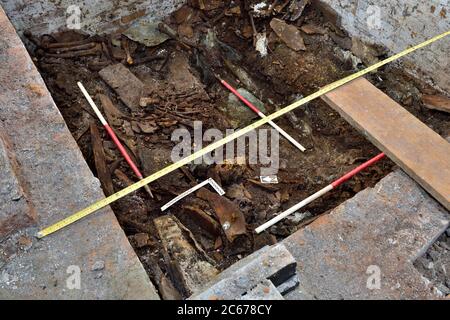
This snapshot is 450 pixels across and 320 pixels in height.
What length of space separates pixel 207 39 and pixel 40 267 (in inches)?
178

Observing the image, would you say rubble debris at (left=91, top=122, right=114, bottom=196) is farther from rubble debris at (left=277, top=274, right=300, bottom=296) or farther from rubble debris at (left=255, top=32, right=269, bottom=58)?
rubble debris at (left=255, top=32, right=269, bottom=58)

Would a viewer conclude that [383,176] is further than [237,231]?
Yes

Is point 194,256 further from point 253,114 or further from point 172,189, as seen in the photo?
point 253,114

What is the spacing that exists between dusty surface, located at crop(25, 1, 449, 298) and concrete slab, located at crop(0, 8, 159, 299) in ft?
1.43

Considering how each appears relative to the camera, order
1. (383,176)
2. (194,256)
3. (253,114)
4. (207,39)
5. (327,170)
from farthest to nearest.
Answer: (207,39) < (253,114) < (327,170) < (383,176) < (194,256)

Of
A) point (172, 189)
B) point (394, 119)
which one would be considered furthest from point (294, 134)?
point (172, 189)

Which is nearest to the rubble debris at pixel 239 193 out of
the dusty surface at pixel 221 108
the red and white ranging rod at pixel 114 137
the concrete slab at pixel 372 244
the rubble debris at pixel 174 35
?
the dusty surface at pixel 221 108

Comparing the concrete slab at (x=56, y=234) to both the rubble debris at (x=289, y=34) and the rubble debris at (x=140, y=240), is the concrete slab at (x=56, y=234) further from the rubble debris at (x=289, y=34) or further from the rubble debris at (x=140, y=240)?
the rubble debris at (x=289, y=34)

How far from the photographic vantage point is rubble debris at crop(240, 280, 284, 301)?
2941 millimetres

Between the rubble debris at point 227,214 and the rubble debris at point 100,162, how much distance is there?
2.99 feet

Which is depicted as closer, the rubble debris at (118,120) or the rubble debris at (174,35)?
the rubble debris at (118,120)

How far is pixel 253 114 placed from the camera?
5.96 metres

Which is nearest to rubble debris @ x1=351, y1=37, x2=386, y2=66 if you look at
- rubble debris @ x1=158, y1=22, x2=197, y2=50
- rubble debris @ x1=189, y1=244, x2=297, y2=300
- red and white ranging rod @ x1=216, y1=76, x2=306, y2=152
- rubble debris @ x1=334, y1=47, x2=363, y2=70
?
rubble debris @ x1=334, y1=47, x2=363, y2=70

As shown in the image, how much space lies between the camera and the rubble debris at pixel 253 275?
3.00 m
